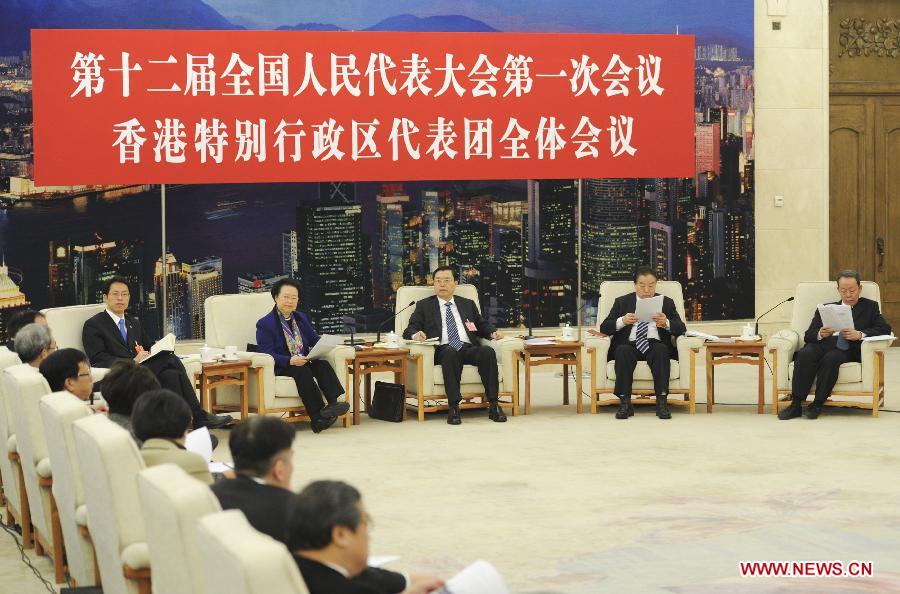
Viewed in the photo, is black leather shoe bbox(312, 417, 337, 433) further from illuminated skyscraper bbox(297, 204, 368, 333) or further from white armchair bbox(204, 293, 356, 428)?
illuminated skyscraper bbox(297, 204, 368, 333)

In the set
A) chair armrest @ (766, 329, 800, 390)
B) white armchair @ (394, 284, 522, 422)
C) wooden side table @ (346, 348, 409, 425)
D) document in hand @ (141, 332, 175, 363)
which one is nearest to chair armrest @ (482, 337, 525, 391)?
white armchair @ (394, 284, 522, 422)

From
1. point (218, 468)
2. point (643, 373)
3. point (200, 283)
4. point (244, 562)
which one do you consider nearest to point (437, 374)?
point (643, 373)

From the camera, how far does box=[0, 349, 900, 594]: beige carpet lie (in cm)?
507

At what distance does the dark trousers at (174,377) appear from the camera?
25.6 ft

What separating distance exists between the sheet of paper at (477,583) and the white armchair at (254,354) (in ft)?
17.1

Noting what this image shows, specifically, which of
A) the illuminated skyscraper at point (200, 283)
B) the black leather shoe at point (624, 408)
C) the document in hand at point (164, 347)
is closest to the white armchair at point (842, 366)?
the black leather shoe at point (624, 408)

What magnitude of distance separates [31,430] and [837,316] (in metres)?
5.43

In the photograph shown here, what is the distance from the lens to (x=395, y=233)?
10695 millimetres

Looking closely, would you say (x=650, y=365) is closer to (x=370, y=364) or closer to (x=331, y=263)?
(x=370, y=364)

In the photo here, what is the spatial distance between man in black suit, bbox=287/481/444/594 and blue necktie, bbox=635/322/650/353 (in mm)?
6153

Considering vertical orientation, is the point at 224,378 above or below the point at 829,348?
below

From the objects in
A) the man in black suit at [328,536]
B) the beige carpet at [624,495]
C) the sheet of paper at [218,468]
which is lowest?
the beige carpet at [624,495]

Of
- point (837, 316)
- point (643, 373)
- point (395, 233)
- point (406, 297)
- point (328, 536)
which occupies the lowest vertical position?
point (643, 373)

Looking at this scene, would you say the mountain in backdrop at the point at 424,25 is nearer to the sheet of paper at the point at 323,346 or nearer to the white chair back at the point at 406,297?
the white chair back at the point at 406,297
